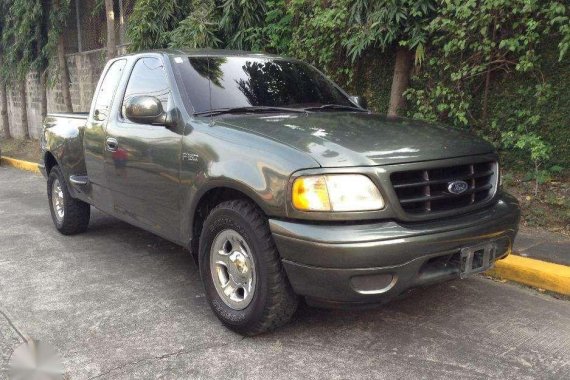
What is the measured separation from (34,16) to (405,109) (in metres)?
10.3

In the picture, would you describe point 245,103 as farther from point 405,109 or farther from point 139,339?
point 405,109

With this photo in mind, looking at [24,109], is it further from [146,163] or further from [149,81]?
[146,163]

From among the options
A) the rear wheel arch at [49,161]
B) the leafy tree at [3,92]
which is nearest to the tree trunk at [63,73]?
the leafy tree at [3,92]

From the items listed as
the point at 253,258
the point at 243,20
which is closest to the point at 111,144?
the point at 253,258

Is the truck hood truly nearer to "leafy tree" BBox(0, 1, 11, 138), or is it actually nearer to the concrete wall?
the concrete wall

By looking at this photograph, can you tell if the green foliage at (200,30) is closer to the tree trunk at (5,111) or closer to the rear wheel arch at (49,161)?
the rear wheel arch at (49,161)

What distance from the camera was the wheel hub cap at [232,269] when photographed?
3180mm

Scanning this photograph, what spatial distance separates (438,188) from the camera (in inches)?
120

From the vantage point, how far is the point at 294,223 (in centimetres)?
285

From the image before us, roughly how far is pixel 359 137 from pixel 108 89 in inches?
108

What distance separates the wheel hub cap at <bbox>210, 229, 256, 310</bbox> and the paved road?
244 millimetres

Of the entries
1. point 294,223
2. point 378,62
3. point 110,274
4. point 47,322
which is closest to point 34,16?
point 378,62

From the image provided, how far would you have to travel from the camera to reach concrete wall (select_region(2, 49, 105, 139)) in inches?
Result: 535

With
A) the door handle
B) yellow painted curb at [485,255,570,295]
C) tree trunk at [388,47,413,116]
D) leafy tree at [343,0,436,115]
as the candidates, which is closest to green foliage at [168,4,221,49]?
leafy tree at [343,0,436,115]
